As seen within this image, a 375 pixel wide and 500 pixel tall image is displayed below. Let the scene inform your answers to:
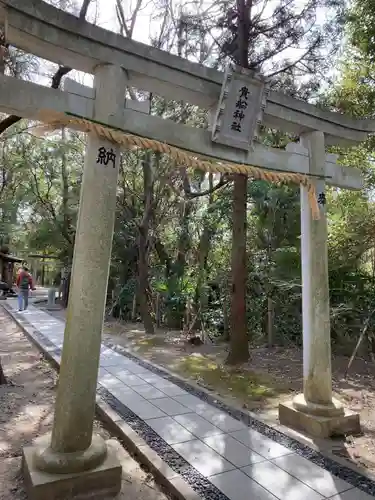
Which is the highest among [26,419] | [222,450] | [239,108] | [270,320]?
[239,108]

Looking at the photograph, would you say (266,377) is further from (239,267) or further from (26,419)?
(26,419)

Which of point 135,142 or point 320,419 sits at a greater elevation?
point 135,142

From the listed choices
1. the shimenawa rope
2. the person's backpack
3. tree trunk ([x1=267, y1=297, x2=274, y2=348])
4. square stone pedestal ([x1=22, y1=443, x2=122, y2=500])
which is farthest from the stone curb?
the person's backpack

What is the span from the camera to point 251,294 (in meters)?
9.90

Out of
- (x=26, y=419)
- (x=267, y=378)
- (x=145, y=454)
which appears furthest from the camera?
(x=267, y=378)

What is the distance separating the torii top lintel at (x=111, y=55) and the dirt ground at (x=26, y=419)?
373 cm

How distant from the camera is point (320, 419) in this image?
4.23 metres

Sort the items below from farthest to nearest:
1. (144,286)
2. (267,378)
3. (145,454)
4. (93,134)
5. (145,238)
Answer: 1. (144,286)
2. (145,238)
3. (267,378)
4. (145,454)
5. (93,134)

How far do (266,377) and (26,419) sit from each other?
3965 millimetres

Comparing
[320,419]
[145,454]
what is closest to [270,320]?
[320,419]

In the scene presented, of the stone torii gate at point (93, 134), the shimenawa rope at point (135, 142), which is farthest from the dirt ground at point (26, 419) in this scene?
the shimenawa rope at point (135, 142)

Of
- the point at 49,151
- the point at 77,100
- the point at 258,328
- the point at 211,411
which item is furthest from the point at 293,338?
the point at 49,151

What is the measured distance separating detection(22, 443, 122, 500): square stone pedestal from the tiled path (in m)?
0.60

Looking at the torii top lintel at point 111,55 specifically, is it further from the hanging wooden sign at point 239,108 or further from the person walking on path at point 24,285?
the person walking on path at point 24,285
